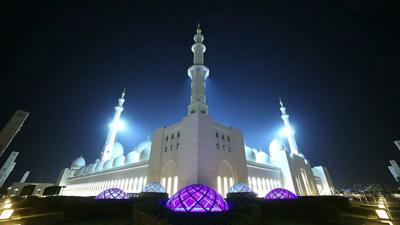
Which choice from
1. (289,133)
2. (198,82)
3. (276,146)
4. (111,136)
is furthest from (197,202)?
(289,133)

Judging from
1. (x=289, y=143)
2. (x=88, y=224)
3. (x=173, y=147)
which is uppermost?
(x=289, y=143)

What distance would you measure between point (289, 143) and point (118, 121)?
124 feet

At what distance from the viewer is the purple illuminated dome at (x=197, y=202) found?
5.87 meters

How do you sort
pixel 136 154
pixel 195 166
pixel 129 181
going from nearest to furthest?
1. pixel 195 166
2. pixel 129 181
3. pixel 136 154

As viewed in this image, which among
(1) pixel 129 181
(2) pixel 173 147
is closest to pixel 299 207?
(2) pixel 173 147

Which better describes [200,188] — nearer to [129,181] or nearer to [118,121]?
[129,181]

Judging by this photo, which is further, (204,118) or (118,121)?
(118,121)

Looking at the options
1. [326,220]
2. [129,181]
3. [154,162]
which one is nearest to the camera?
[326,220]

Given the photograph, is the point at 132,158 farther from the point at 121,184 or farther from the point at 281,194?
the point at 281,194

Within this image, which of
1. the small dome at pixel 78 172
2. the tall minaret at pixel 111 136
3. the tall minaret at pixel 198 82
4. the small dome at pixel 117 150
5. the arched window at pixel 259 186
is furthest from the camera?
the small dome at pixel 78 172

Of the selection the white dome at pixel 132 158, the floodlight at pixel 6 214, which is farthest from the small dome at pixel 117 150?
the floodlight at pixel 6 214

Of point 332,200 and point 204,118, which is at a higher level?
point 204,118

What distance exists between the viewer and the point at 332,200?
12.4 m

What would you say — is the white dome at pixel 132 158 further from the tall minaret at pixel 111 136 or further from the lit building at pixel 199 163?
the tall minaret at pixel 111 136
